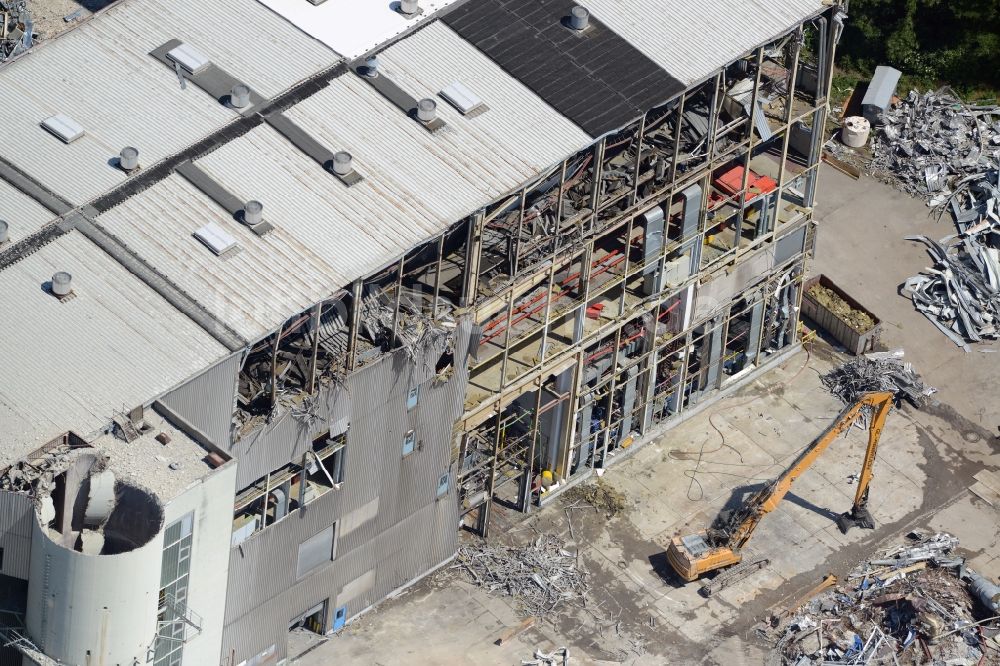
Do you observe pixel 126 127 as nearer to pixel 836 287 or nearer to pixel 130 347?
pixel 130 347

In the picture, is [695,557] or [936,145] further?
[936,145]

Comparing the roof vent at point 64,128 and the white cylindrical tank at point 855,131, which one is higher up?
the roof vent at point 64,128

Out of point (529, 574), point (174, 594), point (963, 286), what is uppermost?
point (174, 594)

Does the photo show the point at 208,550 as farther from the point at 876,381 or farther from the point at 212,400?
the point at 876,381

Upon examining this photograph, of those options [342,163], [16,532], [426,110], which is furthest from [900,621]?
[16,532]

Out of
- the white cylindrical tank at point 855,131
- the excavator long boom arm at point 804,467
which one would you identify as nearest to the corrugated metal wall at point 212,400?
the excavator long boom arm at point 804,467

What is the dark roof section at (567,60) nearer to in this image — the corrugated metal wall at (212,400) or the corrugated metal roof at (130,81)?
the corrugated metal roof at (130,81)

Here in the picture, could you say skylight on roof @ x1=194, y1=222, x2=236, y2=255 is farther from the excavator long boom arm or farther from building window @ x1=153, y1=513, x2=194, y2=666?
the excavator long boom arm

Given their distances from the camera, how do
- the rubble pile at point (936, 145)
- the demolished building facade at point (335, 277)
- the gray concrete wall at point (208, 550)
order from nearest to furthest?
the gray concrete wall at point (208, 550), the demolished building facade at point (335, 277), the rubble pile at point (936, 145)
